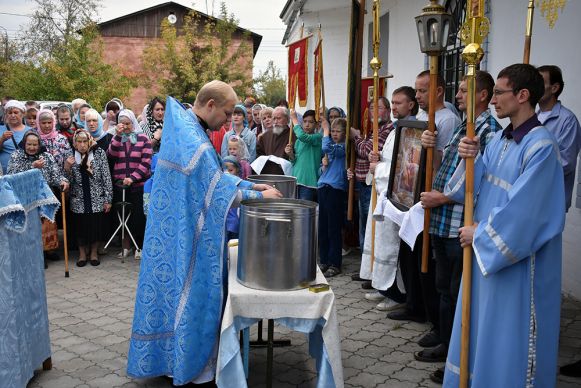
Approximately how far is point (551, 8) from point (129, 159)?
532 centimetres

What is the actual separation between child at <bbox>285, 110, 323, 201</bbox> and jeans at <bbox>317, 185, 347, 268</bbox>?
0.35 meters

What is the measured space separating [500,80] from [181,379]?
2.54 metres

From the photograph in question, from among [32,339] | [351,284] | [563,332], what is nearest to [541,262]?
[563,332]

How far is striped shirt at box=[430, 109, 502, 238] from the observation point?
4.06 meters

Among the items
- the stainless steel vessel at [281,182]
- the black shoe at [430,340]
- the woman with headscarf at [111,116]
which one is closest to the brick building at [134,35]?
the woman with headscarf at [111,116]

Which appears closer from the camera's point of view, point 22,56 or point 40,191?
point 40,191

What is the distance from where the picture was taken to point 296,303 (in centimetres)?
335

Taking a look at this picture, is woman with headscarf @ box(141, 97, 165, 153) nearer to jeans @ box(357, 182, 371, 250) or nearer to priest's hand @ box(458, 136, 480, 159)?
jeans @ box(357, 182, 371, 250)

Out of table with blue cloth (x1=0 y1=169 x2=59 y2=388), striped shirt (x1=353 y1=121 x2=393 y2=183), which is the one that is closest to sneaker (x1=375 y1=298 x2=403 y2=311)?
striped shirt (x1=353 y1=121 x2=393 y2=183)

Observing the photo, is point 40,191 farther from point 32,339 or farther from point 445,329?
point 445,329

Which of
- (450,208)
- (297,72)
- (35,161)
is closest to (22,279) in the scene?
(450,208)

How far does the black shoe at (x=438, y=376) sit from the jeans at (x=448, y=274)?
0.27 metres

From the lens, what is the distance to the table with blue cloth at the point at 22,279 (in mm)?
3748

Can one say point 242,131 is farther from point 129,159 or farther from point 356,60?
point 356,60
